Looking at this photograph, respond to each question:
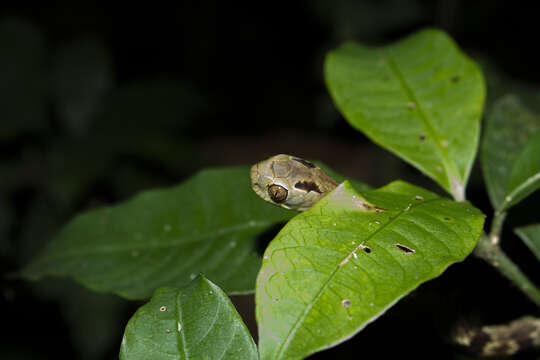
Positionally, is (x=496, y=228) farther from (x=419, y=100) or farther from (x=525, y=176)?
(x=419, y=100)

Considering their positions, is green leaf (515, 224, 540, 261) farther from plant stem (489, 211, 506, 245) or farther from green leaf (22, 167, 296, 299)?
green leaf (22, 167, 296, 299)

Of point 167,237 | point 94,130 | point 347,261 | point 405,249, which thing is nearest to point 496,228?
point 405,249

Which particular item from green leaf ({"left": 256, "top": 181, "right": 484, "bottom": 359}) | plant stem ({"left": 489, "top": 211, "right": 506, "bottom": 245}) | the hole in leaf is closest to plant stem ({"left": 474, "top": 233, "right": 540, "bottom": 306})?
plant stem ({"left": 489, "top": 211, "right": 506, "bottom": 245})

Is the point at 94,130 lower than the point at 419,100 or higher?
lower

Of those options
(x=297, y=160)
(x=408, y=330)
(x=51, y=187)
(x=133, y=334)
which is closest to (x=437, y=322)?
(x=408, y=330)

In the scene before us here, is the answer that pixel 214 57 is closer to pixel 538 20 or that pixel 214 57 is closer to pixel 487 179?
pixel 538 20

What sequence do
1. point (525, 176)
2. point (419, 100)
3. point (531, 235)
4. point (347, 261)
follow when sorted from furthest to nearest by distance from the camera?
point (419, 100)
point (531, 235)
point (525, 176)
point (347, 261)
